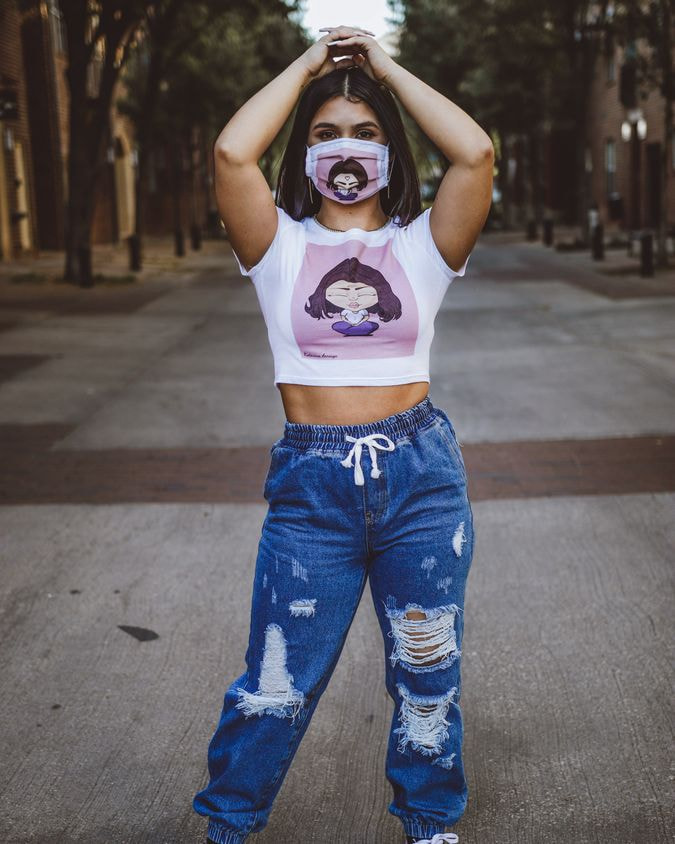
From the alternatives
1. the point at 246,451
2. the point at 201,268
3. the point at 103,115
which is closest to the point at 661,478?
the point at 246,451

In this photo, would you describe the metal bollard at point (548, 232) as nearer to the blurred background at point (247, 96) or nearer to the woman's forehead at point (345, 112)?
the blurred background at point (247, 96)

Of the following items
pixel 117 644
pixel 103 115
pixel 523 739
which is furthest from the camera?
pixel 103 115

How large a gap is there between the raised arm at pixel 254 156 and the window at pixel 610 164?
37.0m

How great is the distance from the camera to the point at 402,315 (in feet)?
8.50

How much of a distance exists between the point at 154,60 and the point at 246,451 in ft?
64.9

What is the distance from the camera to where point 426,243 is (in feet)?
8.64

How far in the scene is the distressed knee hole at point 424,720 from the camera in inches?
105

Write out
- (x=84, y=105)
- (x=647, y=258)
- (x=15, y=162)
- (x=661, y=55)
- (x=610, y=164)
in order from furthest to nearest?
(x=610, y=164) < (x=15, y=162) < (x=84, y=105) < (x=661, y=55) < (x=647, y=258)

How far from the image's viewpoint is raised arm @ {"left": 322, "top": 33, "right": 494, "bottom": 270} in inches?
102

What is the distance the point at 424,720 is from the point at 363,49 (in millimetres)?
1607

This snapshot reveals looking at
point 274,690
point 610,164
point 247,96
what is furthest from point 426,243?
point 610,164

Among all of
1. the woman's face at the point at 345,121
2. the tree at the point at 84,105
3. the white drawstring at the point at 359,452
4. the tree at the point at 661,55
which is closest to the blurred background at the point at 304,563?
the white drawstring at the point at 359,452

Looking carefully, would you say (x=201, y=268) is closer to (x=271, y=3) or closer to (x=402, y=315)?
(x=271, y=3)

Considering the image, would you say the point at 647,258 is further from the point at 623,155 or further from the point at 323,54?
the point at 323,54
